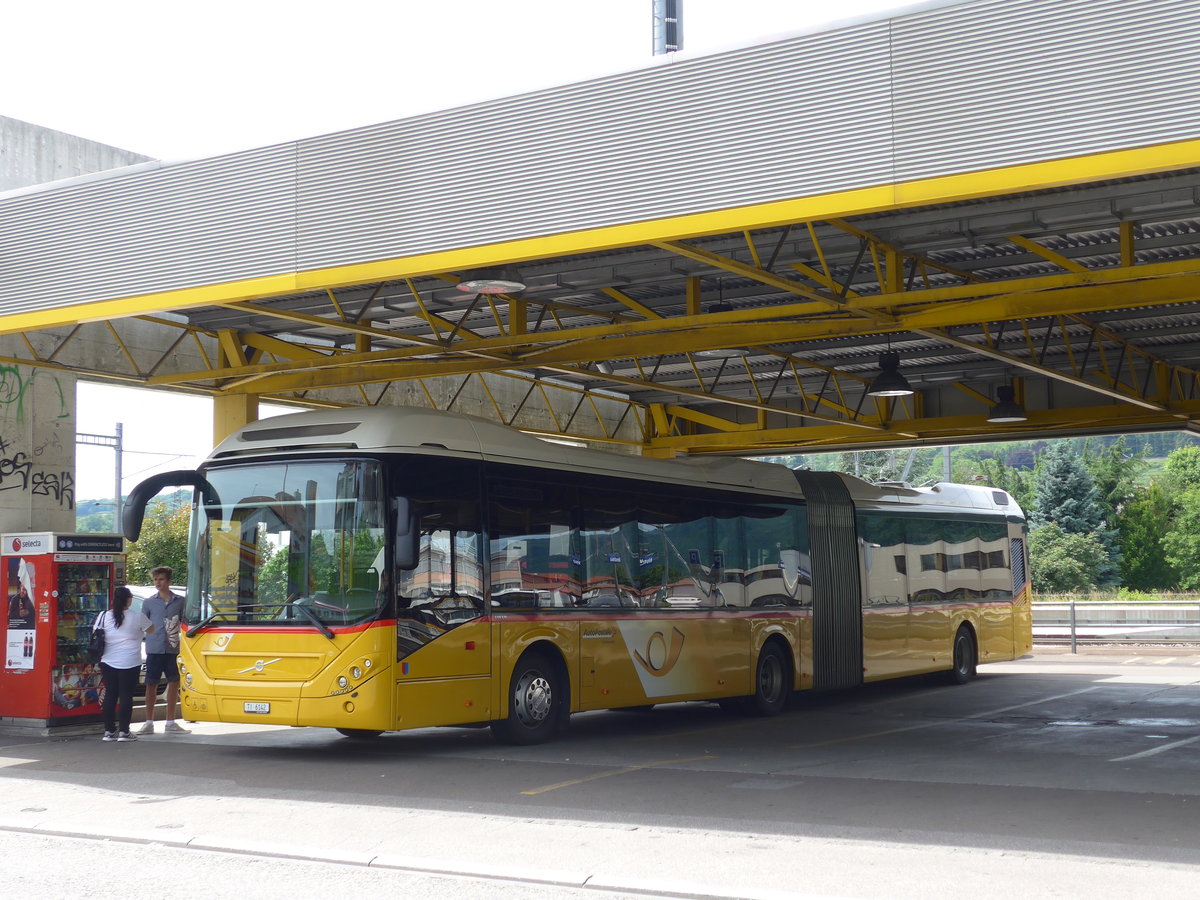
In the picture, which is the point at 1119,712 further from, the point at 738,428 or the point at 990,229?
the point at 738,428

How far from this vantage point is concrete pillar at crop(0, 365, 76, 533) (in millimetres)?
16125

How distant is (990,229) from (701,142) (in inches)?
157

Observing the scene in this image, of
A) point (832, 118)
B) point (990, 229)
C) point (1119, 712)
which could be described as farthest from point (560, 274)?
point (1119, 712)

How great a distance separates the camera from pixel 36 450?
16391 mm

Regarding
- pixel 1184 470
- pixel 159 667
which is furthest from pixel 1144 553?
pixel 159 667

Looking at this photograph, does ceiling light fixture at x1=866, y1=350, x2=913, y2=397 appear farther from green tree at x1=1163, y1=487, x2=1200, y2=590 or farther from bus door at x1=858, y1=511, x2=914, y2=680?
green tree at x1=1163, y1=487, x2=1200, y2=590

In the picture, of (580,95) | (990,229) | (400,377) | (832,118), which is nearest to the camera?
(832,118)

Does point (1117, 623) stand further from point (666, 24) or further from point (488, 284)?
point (488, 284)

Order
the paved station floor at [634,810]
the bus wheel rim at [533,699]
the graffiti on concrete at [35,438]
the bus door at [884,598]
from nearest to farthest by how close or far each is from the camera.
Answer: the paved station floor at [634,810]
the bus wheel rim at [533,699]
the graffiti on concrete at [35,438]
the bus door at [884,598]

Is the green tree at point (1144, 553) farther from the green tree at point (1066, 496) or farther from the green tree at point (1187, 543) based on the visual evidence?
the green tree at point (1066, 496)

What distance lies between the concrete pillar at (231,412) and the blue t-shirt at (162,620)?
3.54 meters

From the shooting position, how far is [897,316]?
14391 millimetres

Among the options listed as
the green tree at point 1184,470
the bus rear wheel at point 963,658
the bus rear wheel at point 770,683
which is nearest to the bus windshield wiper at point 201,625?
the bus rear wheel at point 770,683

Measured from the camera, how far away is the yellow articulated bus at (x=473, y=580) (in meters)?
12.7
